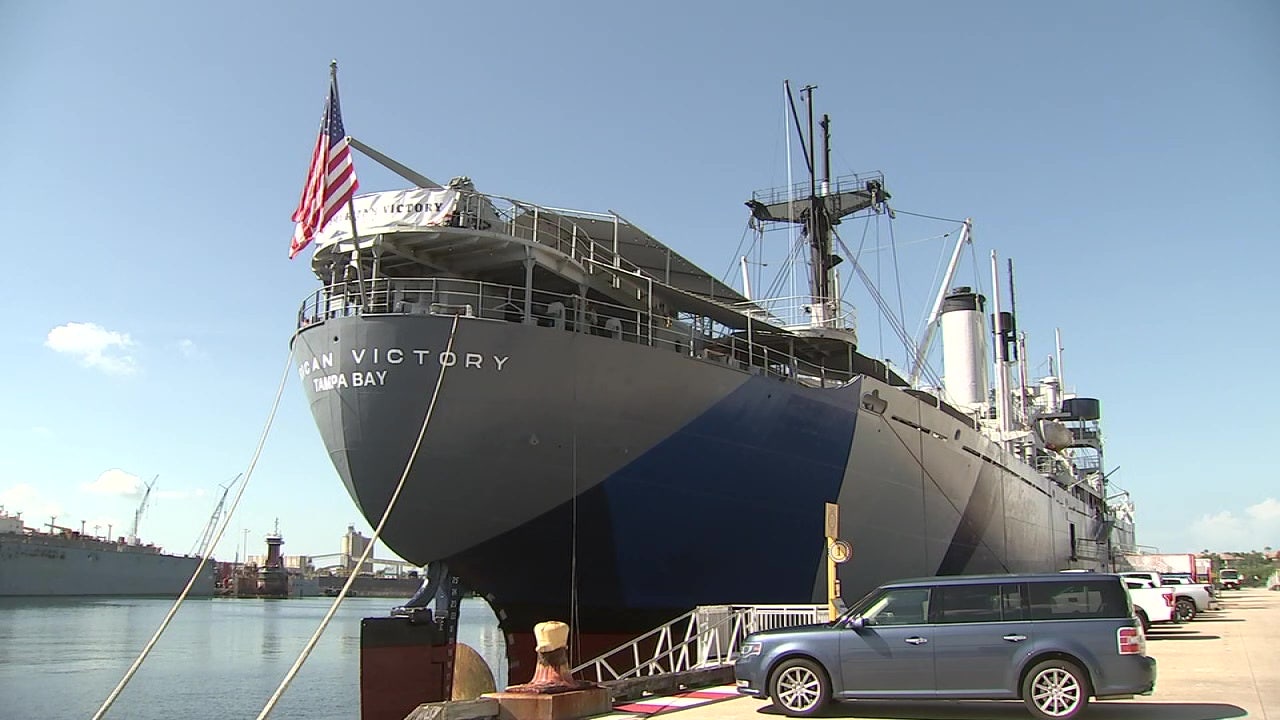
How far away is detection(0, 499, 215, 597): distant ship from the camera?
84312 mm

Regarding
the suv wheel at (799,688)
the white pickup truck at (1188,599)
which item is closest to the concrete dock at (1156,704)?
the suv wheel at (799,688)

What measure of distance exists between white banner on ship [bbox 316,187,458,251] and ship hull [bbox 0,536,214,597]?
275 ft

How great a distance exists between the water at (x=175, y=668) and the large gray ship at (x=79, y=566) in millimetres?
20908

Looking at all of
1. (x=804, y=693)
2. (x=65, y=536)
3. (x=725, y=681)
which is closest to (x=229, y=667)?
(x=725, y=681)

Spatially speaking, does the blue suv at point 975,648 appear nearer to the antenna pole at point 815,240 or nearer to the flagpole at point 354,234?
the flagpole at point 354,234

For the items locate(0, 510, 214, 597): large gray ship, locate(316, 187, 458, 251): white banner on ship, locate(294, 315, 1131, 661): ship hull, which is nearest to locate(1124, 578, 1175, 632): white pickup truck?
locate(294, 315, 1131, 661): ship hull

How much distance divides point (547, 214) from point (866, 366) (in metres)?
11.1

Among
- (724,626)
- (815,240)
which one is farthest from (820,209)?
(724,626)

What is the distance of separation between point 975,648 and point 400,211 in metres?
12.7

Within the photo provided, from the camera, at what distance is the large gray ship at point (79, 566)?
8431 cm

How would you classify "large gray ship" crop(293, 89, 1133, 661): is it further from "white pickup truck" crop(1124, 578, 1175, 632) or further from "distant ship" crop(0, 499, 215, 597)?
"distant ship" crop(0, 499, 215, 597)

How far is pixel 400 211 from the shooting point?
17.5m

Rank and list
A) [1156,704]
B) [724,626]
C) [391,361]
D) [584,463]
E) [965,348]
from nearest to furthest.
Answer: [1156,704]
[724,626]
[391,361]
[584,463]
[965,348]

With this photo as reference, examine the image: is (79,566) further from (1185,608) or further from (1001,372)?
(1185,608)
